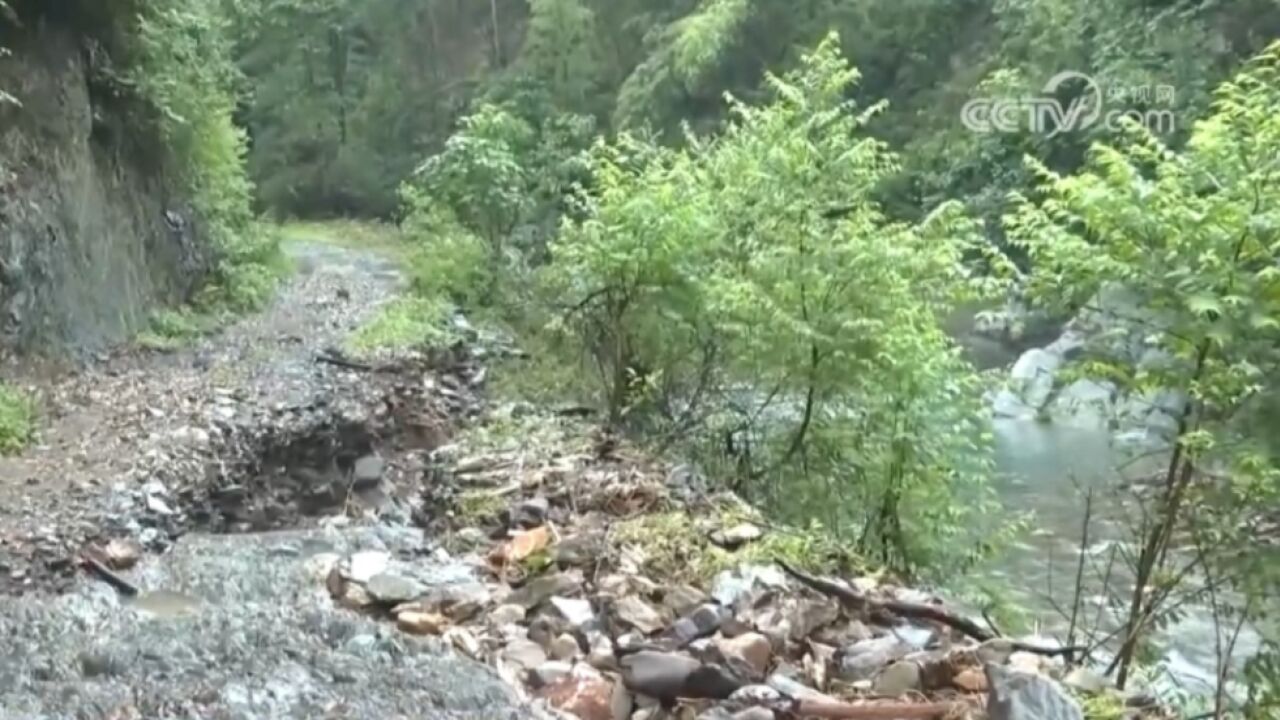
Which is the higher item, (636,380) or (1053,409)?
(636,380)

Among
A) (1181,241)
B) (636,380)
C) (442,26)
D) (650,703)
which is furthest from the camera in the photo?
(442,26)

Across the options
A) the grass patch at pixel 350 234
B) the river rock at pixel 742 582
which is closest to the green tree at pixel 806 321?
the river rock at pixel 742 582

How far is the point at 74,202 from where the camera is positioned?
11156mm

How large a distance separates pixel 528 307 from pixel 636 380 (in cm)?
534

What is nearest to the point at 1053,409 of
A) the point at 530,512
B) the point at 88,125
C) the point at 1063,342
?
the point at 1063,342

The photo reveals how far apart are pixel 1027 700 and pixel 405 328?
9.86 meters

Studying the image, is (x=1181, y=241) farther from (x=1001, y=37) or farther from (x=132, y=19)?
(x=1001, y=37)

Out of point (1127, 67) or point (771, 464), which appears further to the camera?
point (1127, 67)

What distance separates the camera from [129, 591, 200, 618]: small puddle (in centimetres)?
504

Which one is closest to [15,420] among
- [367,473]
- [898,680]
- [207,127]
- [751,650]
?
[367,473]

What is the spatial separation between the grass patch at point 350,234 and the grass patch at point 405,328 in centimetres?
706

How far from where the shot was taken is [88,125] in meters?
11.6

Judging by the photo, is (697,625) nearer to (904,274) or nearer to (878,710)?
(878,710)

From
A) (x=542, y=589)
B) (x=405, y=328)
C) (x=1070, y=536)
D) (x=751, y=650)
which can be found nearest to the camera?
(x=751, y=650)
